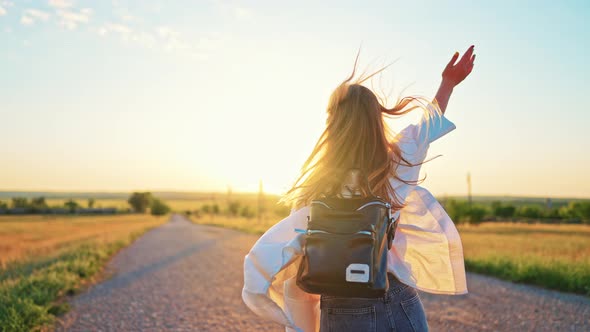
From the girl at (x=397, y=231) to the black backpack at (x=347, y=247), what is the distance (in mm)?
101

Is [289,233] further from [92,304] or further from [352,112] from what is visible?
[92,304]

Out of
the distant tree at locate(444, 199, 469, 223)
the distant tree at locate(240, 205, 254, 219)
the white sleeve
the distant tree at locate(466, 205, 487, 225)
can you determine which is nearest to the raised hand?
the white sleeve

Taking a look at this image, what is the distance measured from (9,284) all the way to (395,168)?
7.87m

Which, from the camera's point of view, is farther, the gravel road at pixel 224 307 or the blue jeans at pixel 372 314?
the gravel road at pixel 224 307

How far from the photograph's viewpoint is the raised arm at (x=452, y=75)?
264 centimetres

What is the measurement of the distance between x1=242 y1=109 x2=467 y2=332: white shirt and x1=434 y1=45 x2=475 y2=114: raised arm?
0.59 feet

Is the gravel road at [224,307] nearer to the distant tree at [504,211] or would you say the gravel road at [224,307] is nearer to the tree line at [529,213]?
the tree line at [529,213]

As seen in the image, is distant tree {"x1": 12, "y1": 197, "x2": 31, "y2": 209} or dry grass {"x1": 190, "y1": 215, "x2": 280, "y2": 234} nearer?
dry grass {"x1": 190, "y1": 215, "x2": 280, "y2": 234}

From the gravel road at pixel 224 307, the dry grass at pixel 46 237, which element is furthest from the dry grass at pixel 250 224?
the gravel road at pixel 224 307

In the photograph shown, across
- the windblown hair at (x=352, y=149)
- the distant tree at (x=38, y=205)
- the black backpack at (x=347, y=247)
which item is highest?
the windblown hair at (x=352, y=149)

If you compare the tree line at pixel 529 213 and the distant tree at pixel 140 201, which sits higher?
the tree line at pixel 529 213

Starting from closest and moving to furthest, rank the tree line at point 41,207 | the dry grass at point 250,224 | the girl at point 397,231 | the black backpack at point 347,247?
1. the black backpack at point 347,247
2. the girl at point 397,231
3. the dry grass at point 250,224
4. the tree line at point 41,207

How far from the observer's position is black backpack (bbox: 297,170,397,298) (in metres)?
2.00

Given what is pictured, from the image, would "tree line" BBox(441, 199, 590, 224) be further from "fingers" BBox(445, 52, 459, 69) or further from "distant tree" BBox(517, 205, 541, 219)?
"fingers" BBox(445, 52, 459, 69)
